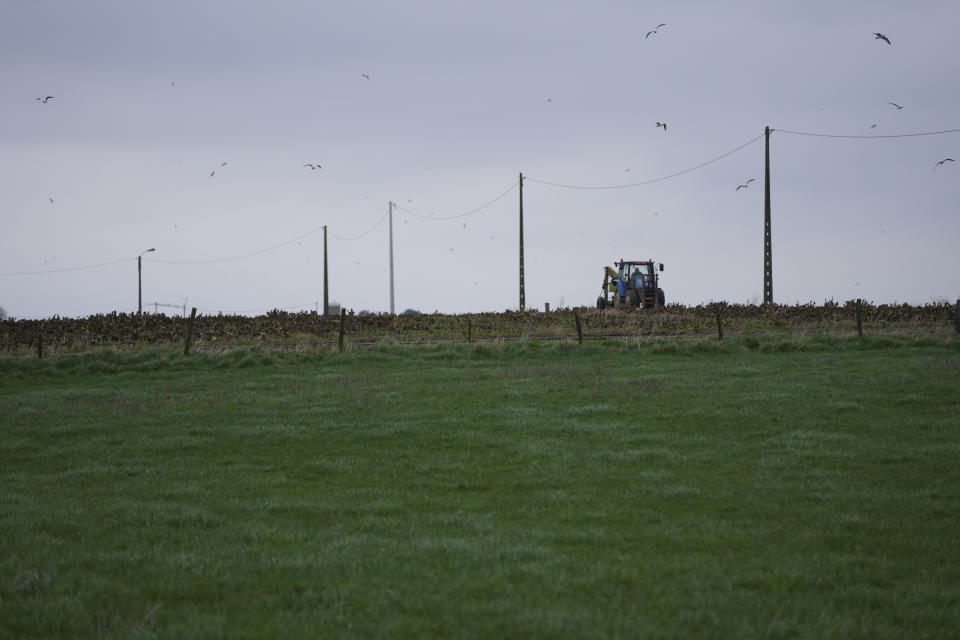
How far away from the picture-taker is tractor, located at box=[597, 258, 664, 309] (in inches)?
1945

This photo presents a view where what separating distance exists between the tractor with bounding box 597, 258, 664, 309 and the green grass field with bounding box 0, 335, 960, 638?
2577cm

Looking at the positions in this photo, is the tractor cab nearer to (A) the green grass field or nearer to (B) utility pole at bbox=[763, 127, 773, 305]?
(B) utility pole at bbox=[763, 127, 773, 305]

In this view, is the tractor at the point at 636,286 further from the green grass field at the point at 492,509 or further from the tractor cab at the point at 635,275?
the green grass field at the point at 492,509

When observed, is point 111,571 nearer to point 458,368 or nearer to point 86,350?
point 458,368

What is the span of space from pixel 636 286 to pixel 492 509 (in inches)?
1604

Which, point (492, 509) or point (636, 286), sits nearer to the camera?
point (492, 509)

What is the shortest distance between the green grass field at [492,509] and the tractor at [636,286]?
84.5ft

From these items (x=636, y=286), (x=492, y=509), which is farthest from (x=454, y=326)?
(x=492, y=509)

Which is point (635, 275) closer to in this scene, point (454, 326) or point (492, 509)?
point (454, 326)

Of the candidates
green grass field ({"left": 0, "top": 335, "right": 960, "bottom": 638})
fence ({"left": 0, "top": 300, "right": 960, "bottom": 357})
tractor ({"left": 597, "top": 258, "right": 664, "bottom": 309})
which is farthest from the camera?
tractor ({"left": 597, "top": 258, "right": 664, "bottom": 309})

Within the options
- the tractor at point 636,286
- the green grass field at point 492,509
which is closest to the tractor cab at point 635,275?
Answer: the tractor at point 636,286

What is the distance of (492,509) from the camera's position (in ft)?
35.3

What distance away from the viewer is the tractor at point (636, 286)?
162 feet

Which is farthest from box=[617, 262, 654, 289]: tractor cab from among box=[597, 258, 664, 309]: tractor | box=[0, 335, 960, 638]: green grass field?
box=[0, 335, 960, 638]: green grass field
